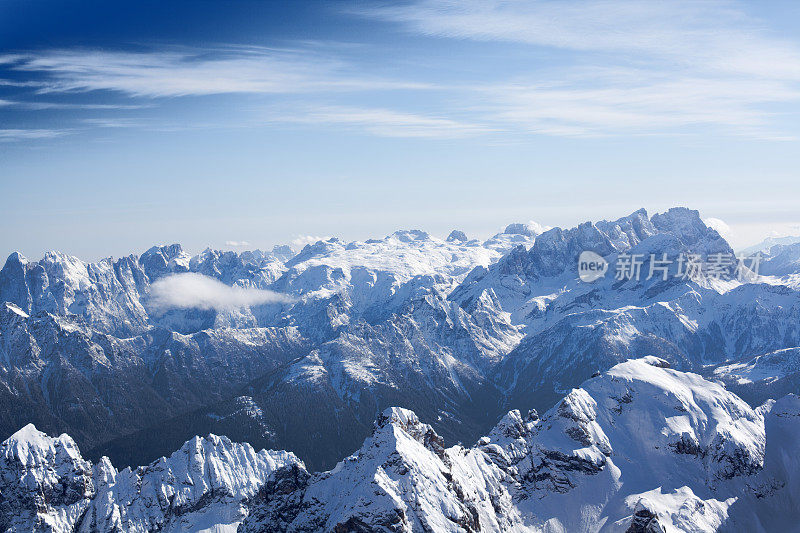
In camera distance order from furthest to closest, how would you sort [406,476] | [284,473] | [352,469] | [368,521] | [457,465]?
[457,465], [284,473], [352,469], [406,476], [368,521]

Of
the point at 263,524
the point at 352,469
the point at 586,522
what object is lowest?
the point at 586,522

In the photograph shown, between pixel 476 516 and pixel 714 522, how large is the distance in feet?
281

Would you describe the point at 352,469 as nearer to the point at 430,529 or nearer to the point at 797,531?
the point at 430,529

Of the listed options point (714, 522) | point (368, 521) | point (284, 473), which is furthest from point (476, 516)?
point (714, 522)

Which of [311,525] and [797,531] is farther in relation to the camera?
[797,531]

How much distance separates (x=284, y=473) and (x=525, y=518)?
77.5 m

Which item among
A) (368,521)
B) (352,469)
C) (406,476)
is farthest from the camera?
(352,469)

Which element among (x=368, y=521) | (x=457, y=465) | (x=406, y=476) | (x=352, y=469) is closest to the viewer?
(x=368, y=521)

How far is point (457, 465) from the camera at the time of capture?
18850cm

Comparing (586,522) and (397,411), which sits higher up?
(397,411)

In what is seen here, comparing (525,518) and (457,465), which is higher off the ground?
(457,465)

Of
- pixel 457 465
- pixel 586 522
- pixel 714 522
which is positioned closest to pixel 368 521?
pixel 457 465

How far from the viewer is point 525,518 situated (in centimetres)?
19750

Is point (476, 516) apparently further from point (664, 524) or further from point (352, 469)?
point (664, 524)
